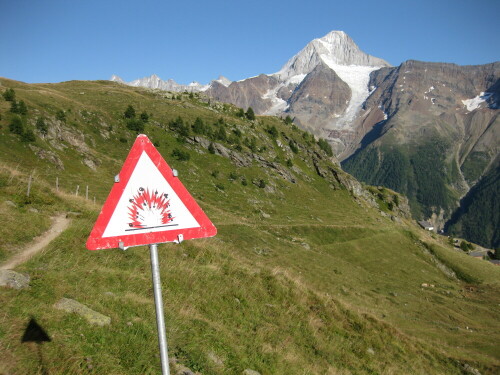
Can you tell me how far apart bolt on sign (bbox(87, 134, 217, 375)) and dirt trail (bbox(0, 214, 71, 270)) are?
23.9 feet

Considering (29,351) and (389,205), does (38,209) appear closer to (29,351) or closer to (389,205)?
(29,351)

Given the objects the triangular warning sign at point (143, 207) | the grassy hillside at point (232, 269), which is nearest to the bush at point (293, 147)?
the grassy hillside at point (232, 269)

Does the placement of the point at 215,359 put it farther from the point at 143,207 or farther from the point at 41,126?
the point at 41,126

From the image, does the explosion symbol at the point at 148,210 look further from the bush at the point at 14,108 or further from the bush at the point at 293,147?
the bush at the point at 293,147

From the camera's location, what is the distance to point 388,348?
15008 mm

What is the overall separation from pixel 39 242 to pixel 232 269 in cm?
816

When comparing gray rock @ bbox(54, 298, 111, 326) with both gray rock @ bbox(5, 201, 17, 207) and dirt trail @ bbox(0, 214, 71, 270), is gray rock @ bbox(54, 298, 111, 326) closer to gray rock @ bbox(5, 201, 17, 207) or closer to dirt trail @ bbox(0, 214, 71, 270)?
dirt trail @ bbox(0, 214, 71, 270)

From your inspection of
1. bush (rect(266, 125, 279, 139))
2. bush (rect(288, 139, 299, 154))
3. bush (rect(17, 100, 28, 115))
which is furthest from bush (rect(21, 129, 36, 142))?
bush (rect(288, 139, 299, 154))

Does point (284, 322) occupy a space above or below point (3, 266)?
below

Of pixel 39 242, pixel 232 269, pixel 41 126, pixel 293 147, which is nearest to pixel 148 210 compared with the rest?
pixel 39 242

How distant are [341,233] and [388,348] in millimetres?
56222

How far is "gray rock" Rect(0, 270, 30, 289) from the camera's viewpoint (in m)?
8.45

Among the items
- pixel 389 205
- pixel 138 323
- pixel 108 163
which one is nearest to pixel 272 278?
pixel 138 323

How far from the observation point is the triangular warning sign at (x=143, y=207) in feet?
17.2
